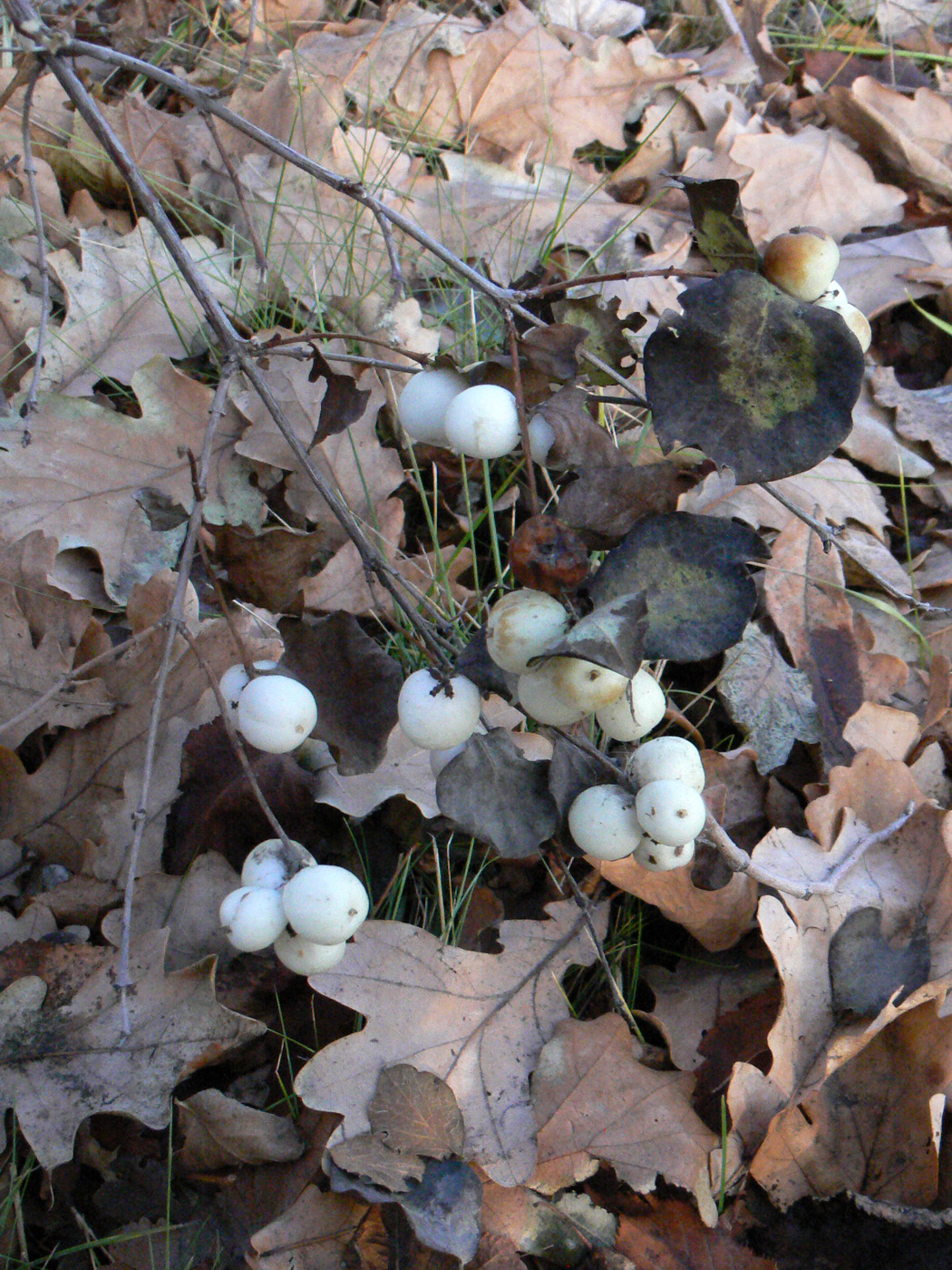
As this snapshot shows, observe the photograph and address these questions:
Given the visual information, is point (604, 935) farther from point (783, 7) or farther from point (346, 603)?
point (783, 7)

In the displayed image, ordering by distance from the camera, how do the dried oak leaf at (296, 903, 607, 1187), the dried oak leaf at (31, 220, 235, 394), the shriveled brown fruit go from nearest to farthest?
the shriveled brown fruit → the dried oak leaf at (296, 903, 607, 1187) → the dried oak leaf at (31, 220, 235, 394)

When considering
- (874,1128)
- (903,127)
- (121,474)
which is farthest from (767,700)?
(903,127)

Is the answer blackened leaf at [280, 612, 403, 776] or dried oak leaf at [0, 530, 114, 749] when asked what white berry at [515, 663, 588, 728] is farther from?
dried oak leaf at [0, 530, 114, 749]

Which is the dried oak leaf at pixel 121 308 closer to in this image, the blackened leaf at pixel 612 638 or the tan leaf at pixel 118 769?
the tan leaf at pixel 118 769

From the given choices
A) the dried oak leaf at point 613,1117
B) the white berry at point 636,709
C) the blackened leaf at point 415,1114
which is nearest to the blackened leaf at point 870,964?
the dried oak leaf at point 613,1117

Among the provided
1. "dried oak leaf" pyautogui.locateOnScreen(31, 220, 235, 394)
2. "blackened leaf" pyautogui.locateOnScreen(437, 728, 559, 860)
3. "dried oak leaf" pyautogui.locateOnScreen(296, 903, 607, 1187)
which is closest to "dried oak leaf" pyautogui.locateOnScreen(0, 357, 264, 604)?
"dried oak leaf" pyautogui.locateOnScreen(31, 220, 235, 394)

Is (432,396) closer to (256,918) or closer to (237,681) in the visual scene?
(237,681)

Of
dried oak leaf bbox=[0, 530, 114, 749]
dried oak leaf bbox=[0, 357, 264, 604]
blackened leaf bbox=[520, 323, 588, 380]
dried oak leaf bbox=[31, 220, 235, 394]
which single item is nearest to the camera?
blackened leaf bbox=[520, 323, 588, 380]

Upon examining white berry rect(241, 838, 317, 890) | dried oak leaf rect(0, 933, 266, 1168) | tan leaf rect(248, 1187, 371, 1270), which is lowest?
tan leaf rect(248, 1187, 371, 1270)
